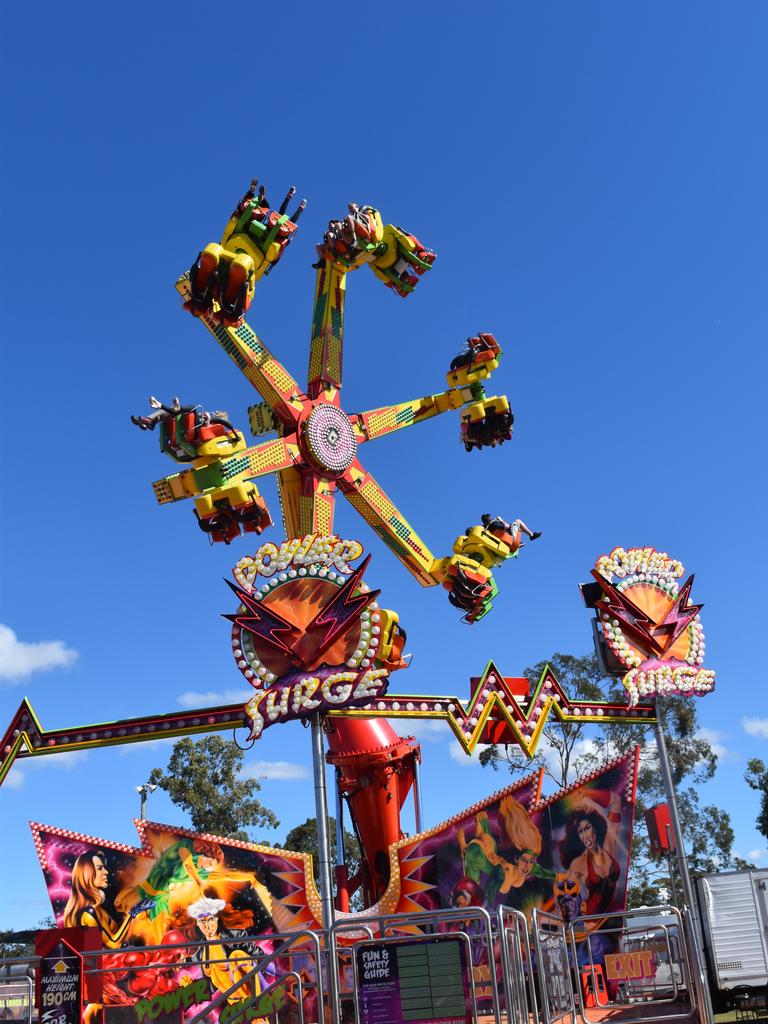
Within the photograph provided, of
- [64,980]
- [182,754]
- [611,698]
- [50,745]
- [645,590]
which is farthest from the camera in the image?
[182,754]

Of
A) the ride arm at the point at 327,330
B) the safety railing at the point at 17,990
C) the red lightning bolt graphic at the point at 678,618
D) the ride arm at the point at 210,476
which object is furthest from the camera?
the ride arm at the point at 327,330

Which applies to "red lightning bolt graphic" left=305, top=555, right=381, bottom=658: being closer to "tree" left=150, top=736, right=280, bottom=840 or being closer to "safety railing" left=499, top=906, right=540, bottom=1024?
"safety railing" left=499, top=906, right=540, bottom=1024

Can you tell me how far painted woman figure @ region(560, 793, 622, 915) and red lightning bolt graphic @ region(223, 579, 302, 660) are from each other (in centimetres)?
648

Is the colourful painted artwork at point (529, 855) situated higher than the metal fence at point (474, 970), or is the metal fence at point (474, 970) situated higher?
the colourful painted artwork at point (529, 855)

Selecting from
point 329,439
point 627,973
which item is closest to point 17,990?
point 627,973

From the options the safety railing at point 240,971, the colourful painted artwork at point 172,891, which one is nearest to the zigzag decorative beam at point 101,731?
the colourful painted artwork at point 172,891

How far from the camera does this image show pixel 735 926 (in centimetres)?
1573

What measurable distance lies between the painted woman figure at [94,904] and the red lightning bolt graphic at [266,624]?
5613 millimetres

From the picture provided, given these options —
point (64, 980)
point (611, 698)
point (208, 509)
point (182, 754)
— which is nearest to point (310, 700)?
point (208, 509)

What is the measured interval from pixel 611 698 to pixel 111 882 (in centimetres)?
2620

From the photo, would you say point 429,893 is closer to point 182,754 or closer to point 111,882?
point 111,882

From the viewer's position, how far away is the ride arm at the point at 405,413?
60.7 feet

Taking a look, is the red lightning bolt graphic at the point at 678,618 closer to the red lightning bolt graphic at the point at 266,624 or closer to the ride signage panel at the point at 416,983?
the red lightning bolt graphic at the point at 266,624

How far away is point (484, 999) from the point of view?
15.0 metres
